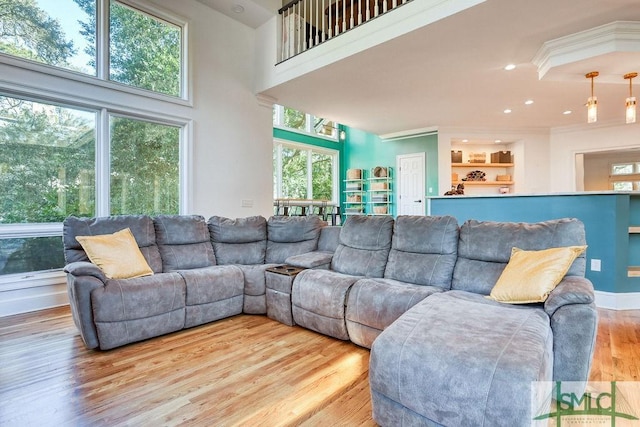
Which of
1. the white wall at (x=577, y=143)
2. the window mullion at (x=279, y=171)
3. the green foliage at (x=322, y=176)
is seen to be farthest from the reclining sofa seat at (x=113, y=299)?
the white wall at (x=577, y=143)

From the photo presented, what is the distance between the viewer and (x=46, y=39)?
133 inches

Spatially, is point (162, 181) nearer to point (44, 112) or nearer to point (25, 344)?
point (44, 112)

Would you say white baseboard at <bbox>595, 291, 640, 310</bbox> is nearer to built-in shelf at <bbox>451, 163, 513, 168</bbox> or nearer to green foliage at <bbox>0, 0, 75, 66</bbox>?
built-in shelf at <bbox>451, 163, 513, 168</bbox>

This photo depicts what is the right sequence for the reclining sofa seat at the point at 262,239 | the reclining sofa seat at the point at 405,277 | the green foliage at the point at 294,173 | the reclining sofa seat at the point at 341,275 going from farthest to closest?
the green foliage at the point at 294,173 < the reclining sofa seat at the point at 262,239 < the reclining sofa seat at the point at 341,275 < the reclining sofa seat at the point at 405,277

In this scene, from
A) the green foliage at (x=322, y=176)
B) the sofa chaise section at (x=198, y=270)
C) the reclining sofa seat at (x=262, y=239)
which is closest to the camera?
the sofa chaise section at (x=198, y=270)

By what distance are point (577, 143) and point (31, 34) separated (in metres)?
8.96

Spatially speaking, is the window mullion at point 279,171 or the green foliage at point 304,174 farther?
the green foliage at point 304,174

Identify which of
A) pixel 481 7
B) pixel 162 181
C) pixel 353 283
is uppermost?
pixel 481 7

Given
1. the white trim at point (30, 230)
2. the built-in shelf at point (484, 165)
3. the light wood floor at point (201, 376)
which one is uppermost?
the built-in shelf at point (484, 165)

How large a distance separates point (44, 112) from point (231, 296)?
2809 mm

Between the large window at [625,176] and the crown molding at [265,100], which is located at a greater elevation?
the crown molding at [265,100]

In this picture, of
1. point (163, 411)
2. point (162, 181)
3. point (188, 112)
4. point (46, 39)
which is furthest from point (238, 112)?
point (163, 411)

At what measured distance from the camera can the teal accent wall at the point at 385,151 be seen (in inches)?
282

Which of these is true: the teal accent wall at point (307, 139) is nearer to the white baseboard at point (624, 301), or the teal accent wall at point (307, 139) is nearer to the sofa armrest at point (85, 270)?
the sofa armrest at point (85, 270)
